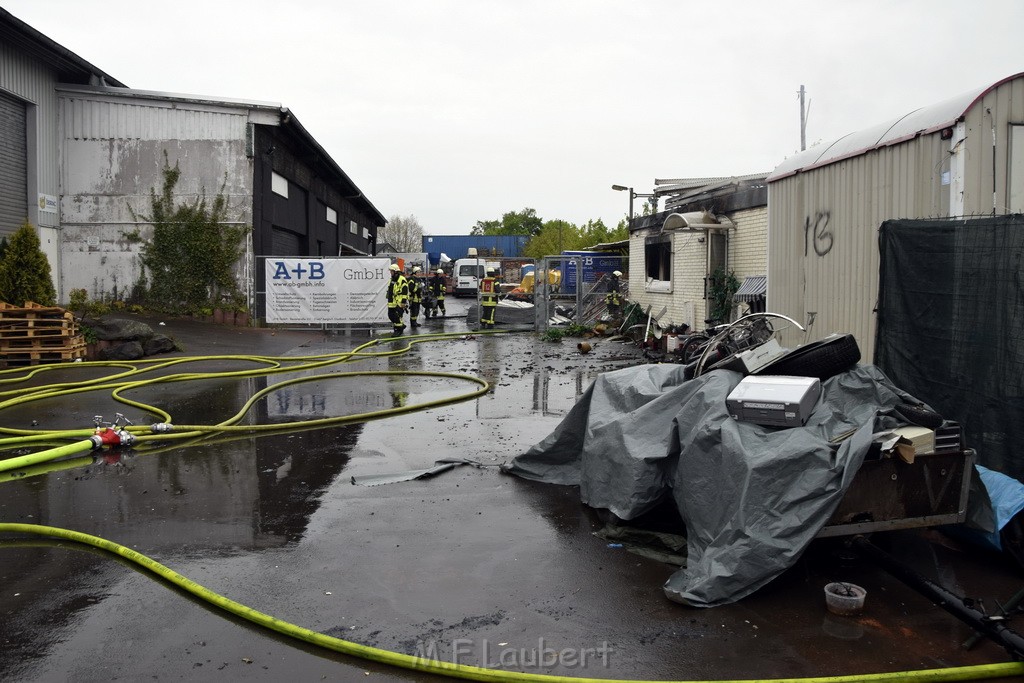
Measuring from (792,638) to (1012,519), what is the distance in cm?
180

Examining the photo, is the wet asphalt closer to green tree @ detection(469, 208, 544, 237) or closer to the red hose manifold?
the red hose manifold

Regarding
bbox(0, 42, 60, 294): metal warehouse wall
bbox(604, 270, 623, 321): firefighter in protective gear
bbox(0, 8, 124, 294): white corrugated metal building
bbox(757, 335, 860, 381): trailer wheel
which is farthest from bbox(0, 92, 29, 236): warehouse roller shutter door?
bbox(757, 335, 860, 381): trailer wheel

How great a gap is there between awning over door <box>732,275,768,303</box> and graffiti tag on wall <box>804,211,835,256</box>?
389 cm

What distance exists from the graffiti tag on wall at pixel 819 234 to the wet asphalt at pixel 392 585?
4241mm

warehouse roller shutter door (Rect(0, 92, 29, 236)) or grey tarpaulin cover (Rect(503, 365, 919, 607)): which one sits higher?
warehouse roller shutter door (Rect(0, 92, 29, 236))

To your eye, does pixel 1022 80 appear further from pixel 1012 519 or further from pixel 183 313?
pixel 183 313

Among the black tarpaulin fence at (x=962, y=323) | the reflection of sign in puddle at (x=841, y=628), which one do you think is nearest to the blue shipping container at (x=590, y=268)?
the black tarpaulin fence at (x=962, y=323)

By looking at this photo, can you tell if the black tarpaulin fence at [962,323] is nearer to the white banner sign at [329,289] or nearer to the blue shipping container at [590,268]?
the white banner sign at [329,289]

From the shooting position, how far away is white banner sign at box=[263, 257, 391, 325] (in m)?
20.5

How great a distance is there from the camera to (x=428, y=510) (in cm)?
595

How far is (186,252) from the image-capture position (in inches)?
843

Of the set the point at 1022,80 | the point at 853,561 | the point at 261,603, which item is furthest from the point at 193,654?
the point at 1022,80

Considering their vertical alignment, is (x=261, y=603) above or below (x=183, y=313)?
below

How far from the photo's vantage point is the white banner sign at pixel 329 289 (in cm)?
2055
